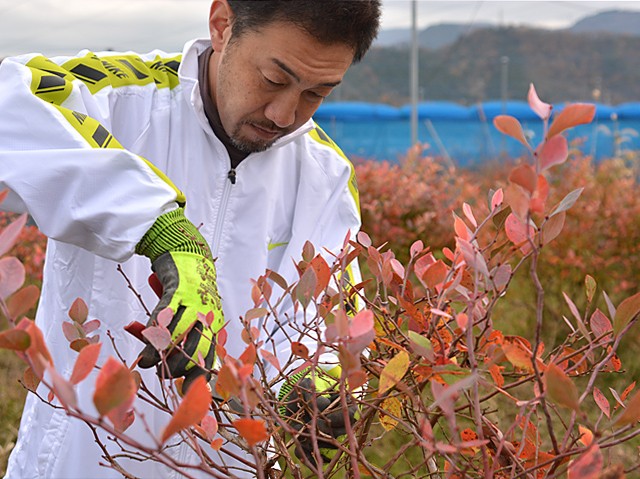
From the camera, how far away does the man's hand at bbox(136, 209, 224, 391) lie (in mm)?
935

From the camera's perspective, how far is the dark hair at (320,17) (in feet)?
4.50

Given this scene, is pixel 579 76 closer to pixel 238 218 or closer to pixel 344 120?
pixel 344 120

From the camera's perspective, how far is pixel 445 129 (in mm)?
14969

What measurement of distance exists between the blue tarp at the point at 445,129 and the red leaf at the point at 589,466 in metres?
12.4

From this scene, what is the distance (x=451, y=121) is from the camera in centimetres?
1498

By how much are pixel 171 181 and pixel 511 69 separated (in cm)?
2116

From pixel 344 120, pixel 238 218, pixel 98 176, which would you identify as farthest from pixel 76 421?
pixel 344 120

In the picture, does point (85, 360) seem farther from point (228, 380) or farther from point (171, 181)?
point (171, 181)

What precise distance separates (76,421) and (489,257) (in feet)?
3.42

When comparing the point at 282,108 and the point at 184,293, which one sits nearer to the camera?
the point at 184,293

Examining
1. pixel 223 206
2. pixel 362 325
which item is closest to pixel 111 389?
pixel 362 325

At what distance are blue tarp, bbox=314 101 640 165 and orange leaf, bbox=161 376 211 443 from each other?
12.5 meters


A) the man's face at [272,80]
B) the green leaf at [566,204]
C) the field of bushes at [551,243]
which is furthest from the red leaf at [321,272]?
the field of bushes at [551,243]

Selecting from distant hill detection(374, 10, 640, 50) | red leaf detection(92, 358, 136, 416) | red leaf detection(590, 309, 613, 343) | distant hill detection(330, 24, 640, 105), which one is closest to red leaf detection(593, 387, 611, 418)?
red leaf detection(590, 309, 613, 343)
